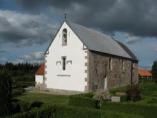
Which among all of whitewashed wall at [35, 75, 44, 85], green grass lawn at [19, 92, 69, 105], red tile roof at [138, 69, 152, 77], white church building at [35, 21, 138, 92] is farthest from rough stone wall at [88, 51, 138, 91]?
red tile roof at [138, 69, 152, 77]

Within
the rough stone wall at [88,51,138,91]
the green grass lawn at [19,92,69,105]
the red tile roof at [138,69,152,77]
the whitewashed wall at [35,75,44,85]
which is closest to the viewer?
the green grass lawn at [19,92,69,105]

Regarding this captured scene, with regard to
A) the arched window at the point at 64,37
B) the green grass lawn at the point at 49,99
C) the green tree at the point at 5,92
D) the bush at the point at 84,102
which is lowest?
the green grass lawn at the point at 49,99

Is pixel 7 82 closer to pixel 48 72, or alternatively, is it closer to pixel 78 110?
pixel 78 110

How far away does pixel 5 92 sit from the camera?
55.9ft

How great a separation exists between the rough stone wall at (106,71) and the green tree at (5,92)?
21201 mm

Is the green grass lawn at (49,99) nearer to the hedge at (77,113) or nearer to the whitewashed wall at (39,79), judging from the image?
the hedge at (77,113)

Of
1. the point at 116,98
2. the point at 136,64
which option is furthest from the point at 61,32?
the point at 136,64

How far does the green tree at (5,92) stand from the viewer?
1683 centimetres

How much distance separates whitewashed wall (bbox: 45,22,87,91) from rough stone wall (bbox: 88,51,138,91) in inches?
40.3

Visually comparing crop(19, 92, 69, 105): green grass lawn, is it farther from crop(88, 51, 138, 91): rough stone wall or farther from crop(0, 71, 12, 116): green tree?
crop(0, 71, 12, 116): green tree

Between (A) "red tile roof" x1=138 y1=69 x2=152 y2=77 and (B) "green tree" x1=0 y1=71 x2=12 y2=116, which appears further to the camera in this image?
(A) "red tile roof" x1=138 y1=69 x2=152 y2=77

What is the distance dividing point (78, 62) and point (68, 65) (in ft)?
4.88

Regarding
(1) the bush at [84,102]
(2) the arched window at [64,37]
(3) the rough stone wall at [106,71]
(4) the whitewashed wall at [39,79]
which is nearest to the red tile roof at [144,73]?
(3) the rough stone wall at [106,71]

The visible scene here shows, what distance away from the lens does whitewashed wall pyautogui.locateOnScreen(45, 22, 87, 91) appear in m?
38.2
